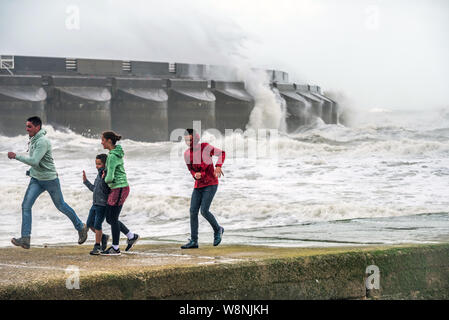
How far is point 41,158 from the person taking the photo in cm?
684

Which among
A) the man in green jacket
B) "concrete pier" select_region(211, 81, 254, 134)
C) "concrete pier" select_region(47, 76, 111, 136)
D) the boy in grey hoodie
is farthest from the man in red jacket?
"concrete pier" select_region(211, 81, 254, 134)

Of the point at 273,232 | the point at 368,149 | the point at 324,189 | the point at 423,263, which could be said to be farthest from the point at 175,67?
the point at 423,263

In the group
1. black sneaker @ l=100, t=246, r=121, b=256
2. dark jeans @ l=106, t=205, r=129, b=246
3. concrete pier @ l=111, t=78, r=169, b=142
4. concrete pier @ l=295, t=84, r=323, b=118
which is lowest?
black sneaker @ l=100, t=246, r=121, b=256

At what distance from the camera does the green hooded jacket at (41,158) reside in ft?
22.3

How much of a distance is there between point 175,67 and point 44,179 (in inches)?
1197

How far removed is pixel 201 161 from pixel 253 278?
220 cm

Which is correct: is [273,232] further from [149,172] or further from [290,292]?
[149,172]

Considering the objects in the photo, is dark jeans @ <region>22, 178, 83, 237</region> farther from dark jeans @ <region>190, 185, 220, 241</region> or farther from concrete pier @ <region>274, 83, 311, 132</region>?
concrete pier @ <region>274, 83, 311, 132</region>

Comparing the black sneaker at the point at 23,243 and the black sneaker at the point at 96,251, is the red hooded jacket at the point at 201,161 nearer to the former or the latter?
the black sneaker at the point at 96,251

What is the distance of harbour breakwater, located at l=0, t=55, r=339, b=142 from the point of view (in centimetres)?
3159

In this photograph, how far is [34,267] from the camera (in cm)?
520

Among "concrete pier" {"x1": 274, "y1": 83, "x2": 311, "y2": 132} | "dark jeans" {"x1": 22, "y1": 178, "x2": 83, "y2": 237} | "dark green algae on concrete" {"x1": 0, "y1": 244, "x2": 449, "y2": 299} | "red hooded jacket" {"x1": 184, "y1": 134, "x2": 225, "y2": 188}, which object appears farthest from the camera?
"concrete pier" {"x1": 274, "y1": 83, "x2": 311, "y2": 132}

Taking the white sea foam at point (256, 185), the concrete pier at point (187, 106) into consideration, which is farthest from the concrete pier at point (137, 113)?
the white sea foam at point (256, 185)

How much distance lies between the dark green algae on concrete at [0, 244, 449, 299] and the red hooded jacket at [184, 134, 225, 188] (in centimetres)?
137
